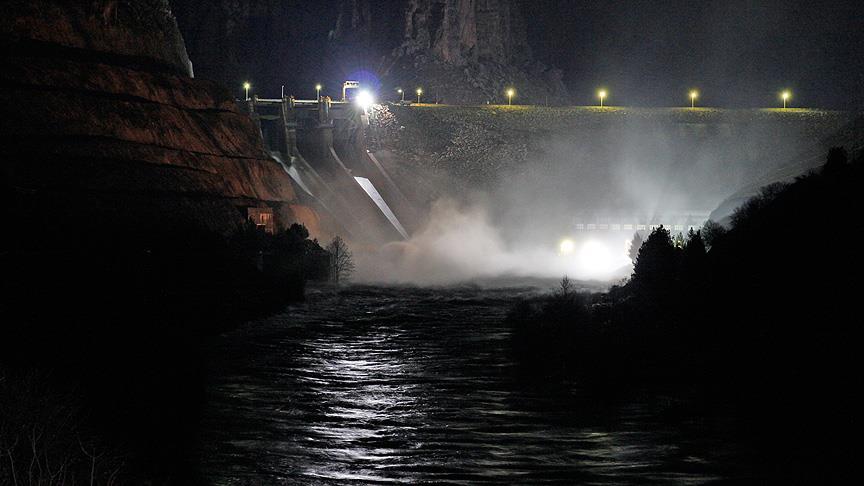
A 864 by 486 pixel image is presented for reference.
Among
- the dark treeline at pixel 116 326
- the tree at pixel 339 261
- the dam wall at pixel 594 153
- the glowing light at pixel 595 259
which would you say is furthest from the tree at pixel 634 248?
the dark treeline at pixel 116 326

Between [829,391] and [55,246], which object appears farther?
[55,246]

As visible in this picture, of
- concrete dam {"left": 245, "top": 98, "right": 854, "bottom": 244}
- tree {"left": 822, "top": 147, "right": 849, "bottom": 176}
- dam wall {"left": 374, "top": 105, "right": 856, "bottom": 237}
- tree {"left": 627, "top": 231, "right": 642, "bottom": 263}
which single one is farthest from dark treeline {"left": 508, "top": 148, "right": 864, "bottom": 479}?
dam wall {"left": 374, "top": 105, "right": 856, "bottom": 237}

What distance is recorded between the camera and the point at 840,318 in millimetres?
46312

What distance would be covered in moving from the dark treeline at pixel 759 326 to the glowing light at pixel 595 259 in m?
66.9

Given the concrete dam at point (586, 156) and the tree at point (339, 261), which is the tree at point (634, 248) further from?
the tree at point (339, 261)

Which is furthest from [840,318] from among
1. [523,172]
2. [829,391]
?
[523,172]

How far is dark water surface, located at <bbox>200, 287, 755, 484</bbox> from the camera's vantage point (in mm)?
33906

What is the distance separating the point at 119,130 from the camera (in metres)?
91.9

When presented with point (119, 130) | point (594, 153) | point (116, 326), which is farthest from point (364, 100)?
point (116, 326)

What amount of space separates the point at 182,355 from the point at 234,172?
5071 cm

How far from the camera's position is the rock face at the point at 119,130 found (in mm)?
84000

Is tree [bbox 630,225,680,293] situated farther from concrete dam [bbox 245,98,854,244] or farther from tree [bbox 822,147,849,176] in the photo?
concrete dam [bbox 245,98,854,244]

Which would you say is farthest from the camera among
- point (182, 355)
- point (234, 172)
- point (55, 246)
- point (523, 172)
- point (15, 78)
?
point (523, 172)

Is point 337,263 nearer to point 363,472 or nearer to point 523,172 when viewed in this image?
point 363,472
